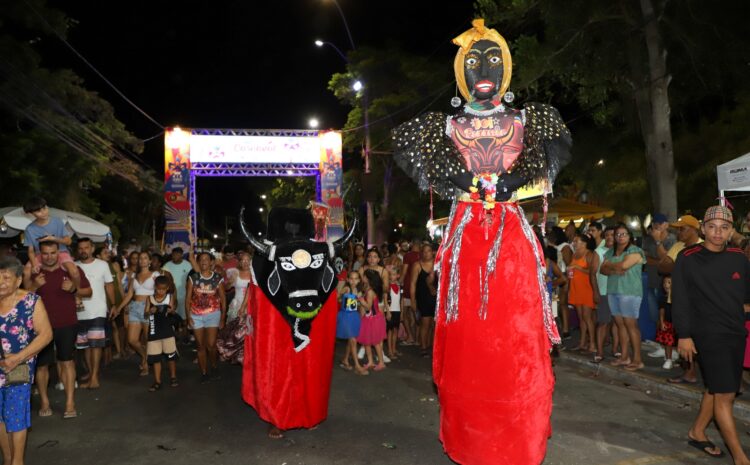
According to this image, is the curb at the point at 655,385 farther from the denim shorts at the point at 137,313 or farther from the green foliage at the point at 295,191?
the green foliage at the point at 295,191

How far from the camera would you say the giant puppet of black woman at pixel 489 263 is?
12.3 feet

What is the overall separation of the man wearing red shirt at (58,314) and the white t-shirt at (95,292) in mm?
857

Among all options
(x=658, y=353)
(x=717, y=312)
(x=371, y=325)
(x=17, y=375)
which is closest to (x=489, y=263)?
(x=717, y=312)

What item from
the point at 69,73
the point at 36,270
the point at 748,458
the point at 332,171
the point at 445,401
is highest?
the point at 69,73

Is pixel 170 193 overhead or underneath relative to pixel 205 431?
overhead

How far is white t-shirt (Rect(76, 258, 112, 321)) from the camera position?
7.20 metres

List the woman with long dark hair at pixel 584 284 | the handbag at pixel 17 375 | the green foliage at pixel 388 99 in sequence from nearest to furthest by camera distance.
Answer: the handbag at pixel 17 375 → the woman with long dark hair at pixel 584 284 → the green foliage at pixel 388 99

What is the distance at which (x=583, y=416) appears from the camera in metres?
5.77

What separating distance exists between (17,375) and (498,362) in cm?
337

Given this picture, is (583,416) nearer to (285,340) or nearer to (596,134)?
(285,340)

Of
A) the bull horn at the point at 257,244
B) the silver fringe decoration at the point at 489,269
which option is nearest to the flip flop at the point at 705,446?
the silver fringe decoration at the point at 489,269

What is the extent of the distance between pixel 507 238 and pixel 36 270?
5.04m

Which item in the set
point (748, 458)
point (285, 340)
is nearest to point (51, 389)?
point (285, 340)

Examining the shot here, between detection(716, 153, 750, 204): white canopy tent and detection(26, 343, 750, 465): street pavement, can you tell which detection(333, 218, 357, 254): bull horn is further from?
detection(716, 153, 750, 204): white canopy tent
